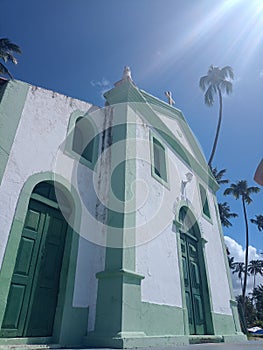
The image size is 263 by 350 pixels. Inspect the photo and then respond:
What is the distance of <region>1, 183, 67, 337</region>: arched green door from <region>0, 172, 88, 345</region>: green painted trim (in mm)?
150

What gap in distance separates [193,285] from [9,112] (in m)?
6.96

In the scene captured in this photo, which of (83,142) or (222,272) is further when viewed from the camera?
(222,272)

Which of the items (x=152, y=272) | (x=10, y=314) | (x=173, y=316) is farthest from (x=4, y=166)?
(x=173, y=316)

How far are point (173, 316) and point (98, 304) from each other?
2.14m

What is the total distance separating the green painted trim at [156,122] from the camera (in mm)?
8422

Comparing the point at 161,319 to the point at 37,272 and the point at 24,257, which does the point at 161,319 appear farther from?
the point at 24,257

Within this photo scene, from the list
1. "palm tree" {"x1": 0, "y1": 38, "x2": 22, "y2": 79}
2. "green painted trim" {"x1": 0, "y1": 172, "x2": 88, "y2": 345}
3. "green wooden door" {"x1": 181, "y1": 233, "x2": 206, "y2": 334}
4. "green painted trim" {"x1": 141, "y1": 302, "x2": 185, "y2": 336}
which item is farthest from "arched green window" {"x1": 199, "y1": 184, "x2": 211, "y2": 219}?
"palm tree" {"x1": 0, "y1": 38, "x2": 22, "y2": 79}

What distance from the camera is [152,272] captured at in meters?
6.28

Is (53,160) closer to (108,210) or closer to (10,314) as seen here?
(108,210)

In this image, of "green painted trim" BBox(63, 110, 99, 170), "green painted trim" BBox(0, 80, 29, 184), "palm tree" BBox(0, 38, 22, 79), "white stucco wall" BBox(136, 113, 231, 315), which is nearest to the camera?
"green painted trim" BBox(0, 80, 29, 184)

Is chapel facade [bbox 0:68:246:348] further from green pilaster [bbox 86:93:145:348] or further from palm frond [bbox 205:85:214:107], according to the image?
palm frond [bbox 205:85:214:107]

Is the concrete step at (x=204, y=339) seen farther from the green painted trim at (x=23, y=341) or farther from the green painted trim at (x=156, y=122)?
the green painted trim at (x=156, y=122)

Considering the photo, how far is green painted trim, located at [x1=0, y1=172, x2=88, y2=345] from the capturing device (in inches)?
181

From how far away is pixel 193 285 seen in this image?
8.42m
